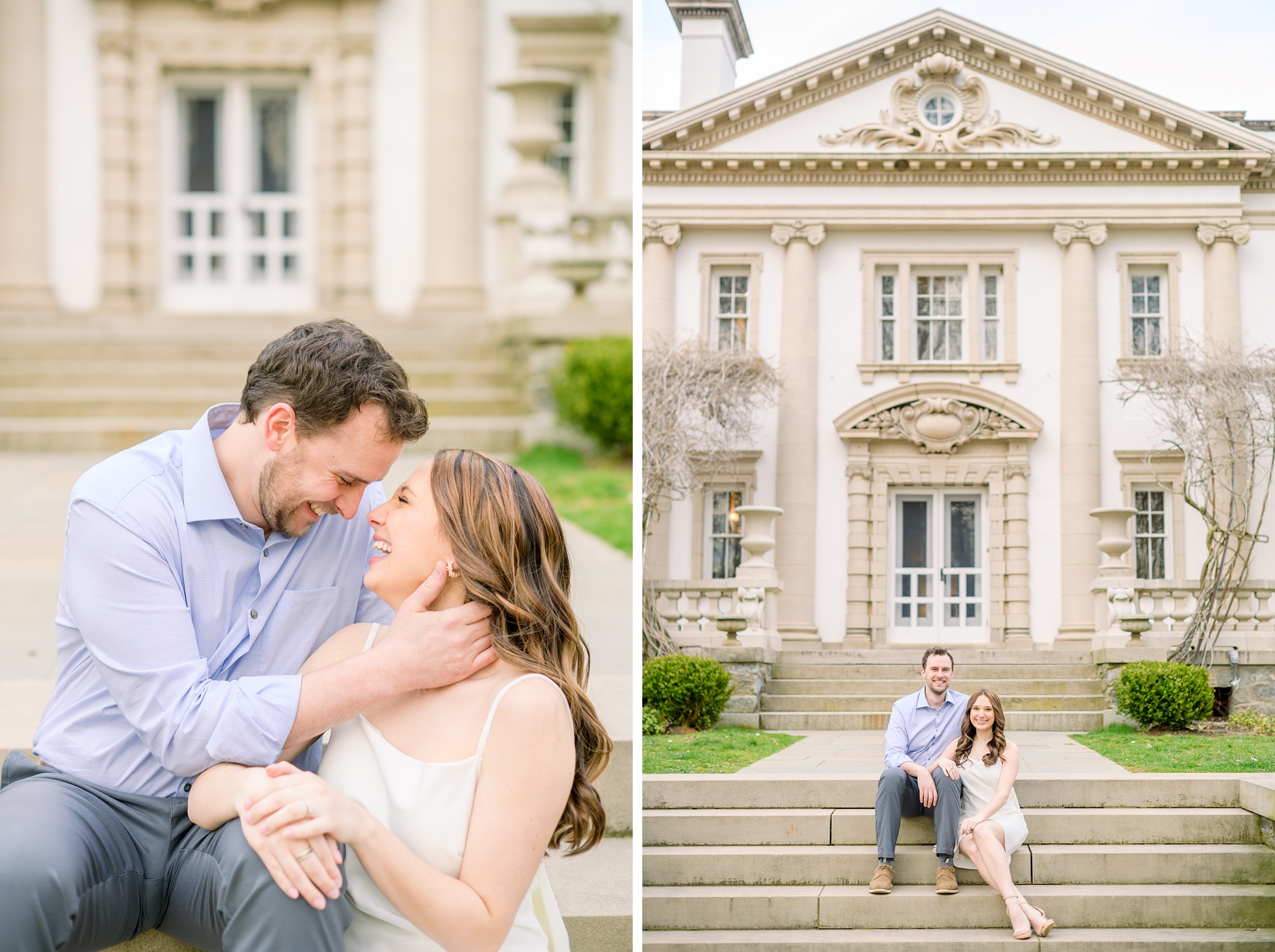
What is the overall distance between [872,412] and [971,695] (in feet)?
2.98

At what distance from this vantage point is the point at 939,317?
348 centimetres

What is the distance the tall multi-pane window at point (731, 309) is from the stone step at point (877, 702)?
106cm

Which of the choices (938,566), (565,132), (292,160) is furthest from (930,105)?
(292,160)

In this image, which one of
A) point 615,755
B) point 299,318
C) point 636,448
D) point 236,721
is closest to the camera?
point 236,721

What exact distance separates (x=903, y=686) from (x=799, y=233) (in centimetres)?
146

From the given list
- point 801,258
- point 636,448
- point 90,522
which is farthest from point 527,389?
point 90,522

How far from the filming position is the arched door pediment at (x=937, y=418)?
372 cm

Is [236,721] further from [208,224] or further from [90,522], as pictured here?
[208,224]

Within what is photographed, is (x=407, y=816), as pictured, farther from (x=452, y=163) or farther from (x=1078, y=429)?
(x=452, y=163)

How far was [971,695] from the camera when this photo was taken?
3482 millimetres

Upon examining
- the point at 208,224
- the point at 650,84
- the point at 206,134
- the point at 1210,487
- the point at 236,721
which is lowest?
the point at 236,721

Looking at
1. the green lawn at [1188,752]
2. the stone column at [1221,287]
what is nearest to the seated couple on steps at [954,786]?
the green lawn at [1188,752]

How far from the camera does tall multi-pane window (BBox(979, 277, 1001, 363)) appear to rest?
3.65m

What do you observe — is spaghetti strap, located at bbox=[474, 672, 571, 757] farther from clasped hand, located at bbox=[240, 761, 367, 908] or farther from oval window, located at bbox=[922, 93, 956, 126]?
oval window, located at bbox=[922, 93, 956, 126]
